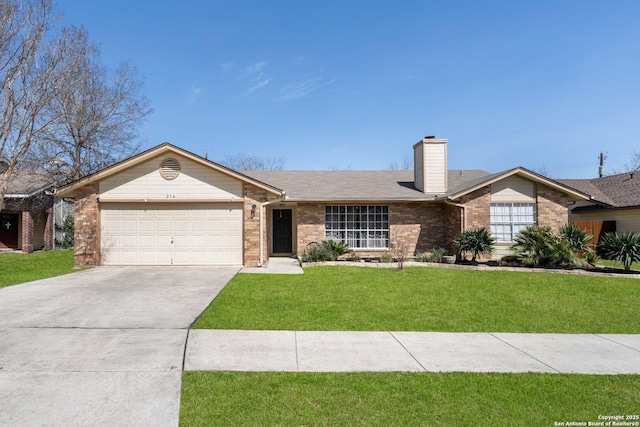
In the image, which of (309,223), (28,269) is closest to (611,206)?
(309,223)

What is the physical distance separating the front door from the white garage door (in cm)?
386

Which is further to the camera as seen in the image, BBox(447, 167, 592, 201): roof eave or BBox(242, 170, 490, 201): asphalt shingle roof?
BBox(242, 170, 490, 201): asphalt shingle roof

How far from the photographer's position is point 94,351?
5.20 m

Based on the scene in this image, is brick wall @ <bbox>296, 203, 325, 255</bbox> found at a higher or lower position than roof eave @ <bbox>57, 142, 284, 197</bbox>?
lower

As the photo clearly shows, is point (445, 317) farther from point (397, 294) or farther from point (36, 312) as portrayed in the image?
point (36, 312)

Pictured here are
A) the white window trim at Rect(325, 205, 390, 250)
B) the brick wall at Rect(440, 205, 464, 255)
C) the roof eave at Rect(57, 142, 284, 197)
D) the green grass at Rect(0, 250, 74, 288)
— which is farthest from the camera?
the white window trim at Rect(325, 205, 390, 250)

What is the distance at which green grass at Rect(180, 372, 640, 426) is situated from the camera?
11.6 feet

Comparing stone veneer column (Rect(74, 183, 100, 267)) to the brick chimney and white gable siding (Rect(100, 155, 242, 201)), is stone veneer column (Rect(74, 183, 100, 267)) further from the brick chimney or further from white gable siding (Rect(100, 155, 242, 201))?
the brick chimney

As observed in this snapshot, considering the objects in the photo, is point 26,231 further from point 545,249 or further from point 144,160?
point 545,249

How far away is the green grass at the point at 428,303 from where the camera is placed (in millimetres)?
6801

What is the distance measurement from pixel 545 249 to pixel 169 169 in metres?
13.6

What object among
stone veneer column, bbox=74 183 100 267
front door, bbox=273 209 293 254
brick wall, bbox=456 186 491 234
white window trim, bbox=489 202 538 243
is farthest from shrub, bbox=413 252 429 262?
stone veneer column, bbox=74 183 100 267

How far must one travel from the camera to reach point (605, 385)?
4371mm

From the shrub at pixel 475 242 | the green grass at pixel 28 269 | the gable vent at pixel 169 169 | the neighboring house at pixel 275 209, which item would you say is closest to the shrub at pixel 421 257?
the neighboring house at pixel 275 209
